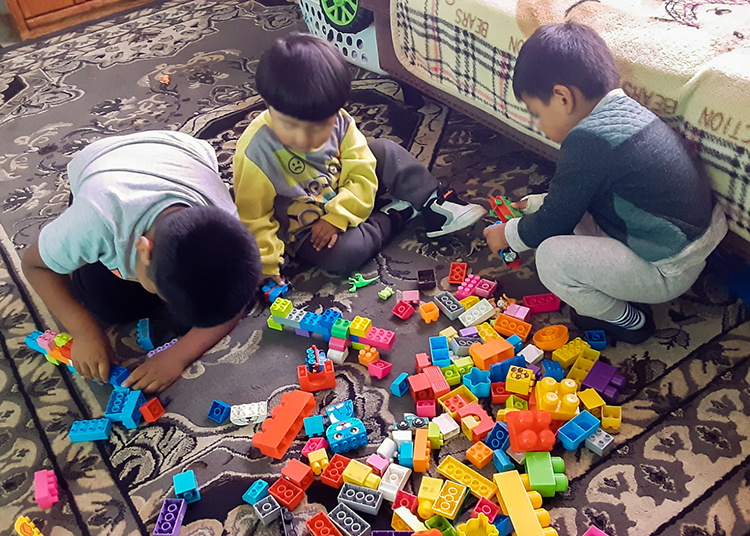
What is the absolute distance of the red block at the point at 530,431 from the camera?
91 cm

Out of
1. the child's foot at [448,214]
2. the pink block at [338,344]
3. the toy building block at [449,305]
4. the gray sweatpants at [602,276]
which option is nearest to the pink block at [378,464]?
the pink block at [338,344]

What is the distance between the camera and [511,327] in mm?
1136

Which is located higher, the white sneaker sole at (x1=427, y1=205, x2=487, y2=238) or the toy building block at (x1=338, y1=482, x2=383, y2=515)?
the white sneaker sole at (x1=427, y1=205, x2=487, y2=238)

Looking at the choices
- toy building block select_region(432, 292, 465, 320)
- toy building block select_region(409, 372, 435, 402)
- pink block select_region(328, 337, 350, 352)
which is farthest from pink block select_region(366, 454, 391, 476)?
toy building block select_region(432, 292, 465, 320)

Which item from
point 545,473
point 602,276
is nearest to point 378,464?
point 545,473

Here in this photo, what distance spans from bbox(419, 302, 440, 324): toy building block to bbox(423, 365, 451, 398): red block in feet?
0.46

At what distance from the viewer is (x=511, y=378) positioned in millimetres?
1006

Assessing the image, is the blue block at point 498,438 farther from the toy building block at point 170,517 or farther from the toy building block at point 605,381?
the toy building block at point 170,517

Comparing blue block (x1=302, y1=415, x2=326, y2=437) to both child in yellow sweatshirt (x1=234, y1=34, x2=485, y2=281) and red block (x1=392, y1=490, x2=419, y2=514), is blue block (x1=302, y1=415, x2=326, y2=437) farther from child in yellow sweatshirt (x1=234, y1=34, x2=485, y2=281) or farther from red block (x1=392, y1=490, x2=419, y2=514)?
child in yellow sweatshirt (x1=234, y1=34, x2=485, y2=281)

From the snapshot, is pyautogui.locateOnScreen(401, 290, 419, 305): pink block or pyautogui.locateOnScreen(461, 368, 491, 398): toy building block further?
pyautogui.locateOnScreen(401, 290, 419, 305): pink block

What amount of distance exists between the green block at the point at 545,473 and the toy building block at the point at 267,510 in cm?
38

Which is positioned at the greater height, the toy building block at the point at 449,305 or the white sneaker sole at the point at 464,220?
the white sneaker sole at the point at 464,220

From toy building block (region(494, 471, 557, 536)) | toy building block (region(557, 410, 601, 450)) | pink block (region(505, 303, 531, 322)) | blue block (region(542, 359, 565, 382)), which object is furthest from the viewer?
pink block (region(505, 303, 531, 322))

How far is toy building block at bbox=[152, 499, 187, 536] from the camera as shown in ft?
2.94
